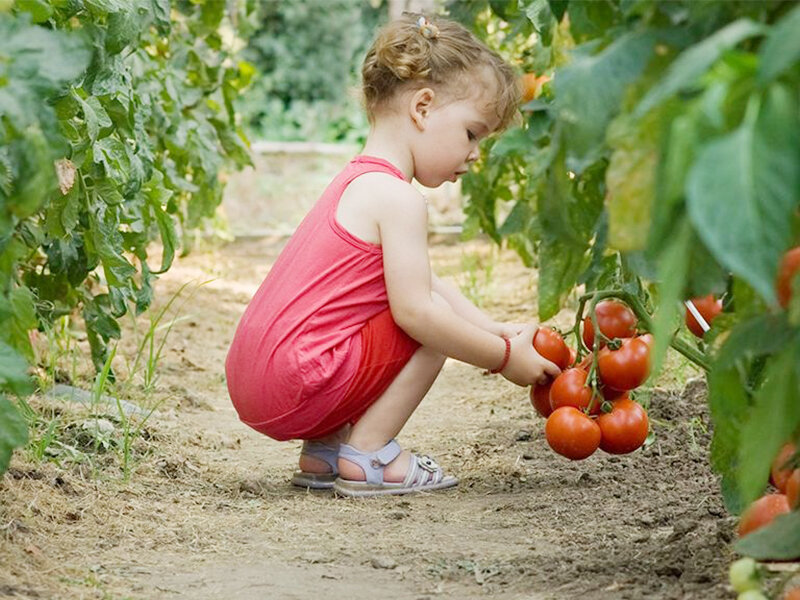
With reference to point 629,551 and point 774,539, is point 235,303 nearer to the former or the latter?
point 629,551

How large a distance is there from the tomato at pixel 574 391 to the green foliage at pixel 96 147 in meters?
1.02

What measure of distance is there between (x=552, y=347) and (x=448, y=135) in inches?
23.6

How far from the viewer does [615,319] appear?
263cm

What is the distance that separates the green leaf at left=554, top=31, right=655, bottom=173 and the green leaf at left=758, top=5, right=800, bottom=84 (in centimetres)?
25

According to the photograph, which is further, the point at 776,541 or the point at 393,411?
the point at 393,411

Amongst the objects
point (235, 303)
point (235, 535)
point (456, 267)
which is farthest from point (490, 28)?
point (235, 535)

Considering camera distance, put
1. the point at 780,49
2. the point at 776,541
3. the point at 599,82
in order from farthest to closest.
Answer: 1. the point at 776,541
2. the point at 599,82
3. the point at 780,49

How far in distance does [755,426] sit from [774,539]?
7.4 inches

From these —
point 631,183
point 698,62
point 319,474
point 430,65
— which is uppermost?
point 698,62

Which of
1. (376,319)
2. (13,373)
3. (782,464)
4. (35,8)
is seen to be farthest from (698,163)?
(376,319)

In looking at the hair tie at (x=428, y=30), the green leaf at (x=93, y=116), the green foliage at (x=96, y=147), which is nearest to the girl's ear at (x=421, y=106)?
the hair tie at (x=428, y=30)

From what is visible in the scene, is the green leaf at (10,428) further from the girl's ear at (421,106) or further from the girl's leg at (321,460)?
the girl's ear at (421,106)

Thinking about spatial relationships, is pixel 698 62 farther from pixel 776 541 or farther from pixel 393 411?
Result: pixel 393 411

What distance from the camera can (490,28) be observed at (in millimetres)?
6180
